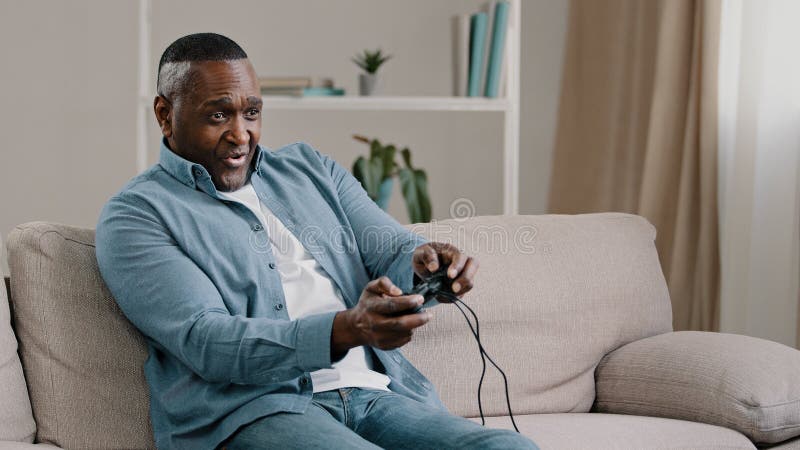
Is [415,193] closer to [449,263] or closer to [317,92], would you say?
[317,92]

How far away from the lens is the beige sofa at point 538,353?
1.57 metres

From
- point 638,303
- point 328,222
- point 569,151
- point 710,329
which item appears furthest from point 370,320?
point 569,151

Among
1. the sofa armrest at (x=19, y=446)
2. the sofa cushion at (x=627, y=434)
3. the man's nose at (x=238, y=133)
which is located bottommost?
the sofa cushion at (x=627, y=434)

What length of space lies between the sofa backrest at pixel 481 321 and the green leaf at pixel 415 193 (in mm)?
895

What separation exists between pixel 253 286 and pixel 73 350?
33 cm

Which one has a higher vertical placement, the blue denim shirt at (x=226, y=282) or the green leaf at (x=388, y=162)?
the green leaf at (x=388, y=162)


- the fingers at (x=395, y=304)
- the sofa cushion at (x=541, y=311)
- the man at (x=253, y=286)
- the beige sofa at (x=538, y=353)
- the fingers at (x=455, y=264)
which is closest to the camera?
the fingers at (x=395, y=304)

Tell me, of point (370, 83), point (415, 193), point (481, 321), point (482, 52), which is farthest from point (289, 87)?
point (481, 321)

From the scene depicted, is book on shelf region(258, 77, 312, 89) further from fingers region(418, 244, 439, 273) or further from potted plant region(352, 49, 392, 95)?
fingers region(418, 244, 439, 273)

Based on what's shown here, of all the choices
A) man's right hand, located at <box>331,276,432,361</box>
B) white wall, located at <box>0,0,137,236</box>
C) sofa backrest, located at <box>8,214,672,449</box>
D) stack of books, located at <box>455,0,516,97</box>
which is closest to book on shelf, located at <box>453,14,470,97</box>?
stack of books, located at <box>455,0,516,97</box>

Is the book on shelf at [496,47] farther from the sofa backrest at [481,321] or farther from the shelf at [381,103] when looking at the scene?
the sofa backrest at [481,321]

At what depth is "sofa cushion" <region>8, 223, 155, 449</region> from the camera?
61.4 inches

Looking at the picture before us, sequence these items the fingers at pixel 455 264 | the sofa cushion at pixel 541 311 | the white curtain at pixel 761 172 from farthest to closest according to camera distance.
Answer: the white curtain at pixel 761 172 < the sofa cushion at pixel 541 311 < the fingers at pixel 455 264

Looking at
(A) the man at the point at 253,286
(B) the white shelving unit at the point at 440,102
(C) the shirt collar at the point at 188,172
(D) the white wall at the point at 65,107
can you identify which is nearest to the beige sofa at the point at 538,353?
(A) the man at the point at 253,286
